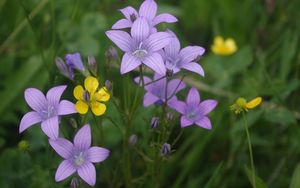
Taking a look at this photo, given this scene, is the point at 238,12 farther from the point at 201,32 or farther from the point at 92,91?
the point at 92,91

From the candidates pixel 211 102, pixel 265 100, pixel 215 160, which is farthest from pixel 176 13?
pixel 211 102

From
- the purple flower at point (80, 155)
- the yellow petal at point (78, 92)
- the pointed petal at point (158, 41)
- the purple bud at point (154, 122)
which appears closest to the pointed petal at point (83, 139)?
the purple flower at point (80, 155)

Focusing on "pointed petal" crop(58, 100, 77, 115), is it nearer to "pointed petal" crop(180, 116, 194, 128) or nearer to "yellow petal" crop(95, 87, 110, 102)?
"yellow petal" crop(95, 87, 110, 102)

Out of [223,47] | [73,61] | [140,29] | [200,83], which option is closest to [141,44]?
[140,29]

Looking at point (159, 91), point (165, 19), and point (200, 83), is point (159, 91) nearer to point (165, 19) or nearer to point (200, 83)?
point (165, 19)

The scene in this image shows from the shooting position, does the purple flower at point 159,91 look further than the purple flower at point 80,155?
Yes

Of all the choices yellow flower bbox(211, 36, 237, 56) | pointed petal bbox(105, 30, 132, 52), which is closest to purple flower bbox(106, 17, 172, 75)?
pointed petal bbox(105, 30, 132, 52)

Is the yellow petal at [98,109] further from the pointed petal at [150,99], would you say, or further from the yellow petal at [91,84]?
the pointed petal at [150,99]
